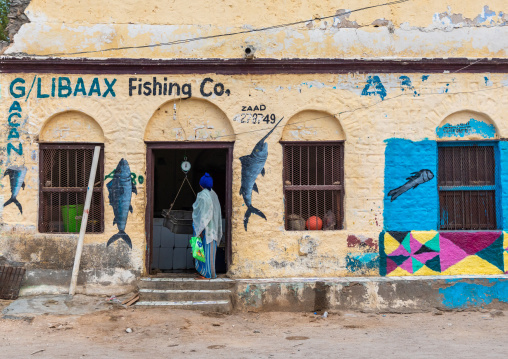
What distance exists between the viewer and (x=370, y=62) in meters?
9.04

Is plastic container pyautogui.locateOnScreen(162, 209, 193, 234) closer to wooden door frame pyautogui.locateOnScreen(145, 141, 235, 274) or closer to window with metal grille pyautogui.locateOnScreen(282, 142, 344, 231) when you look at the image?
wooden door frame pyautogui.locateOnScreen(145, 141, 235, 274)

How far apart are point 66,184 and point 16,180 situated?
73 cm

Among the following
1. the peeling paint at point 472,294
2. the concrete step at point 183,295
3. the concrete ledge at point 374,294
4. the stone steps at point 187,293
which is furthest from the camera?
the peeling paint at point 472,294

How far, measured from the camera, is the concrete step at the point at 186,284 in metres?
8.77

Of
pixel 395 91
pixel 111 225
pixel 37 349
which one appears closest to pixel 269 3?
pixel 395 91

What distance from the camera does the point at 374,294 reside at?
8.84m

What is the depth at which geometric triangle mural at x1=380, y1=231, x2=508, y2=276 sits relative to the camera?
9.09 metres

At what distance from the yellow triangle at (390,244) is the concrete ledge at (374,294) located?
1.43ft

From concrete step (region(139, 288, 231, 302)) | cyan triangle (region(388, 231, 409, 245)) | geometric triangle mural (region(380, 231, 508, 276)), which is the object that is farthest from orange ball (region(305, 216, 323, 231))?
concrete step (region(139, 288, 231, 302))

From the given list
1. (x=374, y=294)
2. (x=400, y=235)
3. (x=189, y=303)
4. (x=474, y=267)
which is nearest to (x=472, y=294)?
(x=474, y=267)

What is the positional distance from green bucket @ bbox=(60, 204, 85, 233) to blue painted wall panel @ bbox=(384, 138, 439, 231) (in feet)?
15.8

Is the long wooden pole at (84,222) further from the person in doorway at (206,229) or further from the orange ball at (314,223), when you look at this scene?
the orange ball at (314,223)

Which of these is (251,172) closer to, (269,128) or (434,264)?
(269,128)

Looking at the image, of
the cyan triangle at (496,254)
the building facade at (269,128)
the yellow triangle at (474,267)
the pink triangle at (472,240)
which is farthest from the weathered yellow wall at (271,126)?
the cyan triangle at (496,254)
